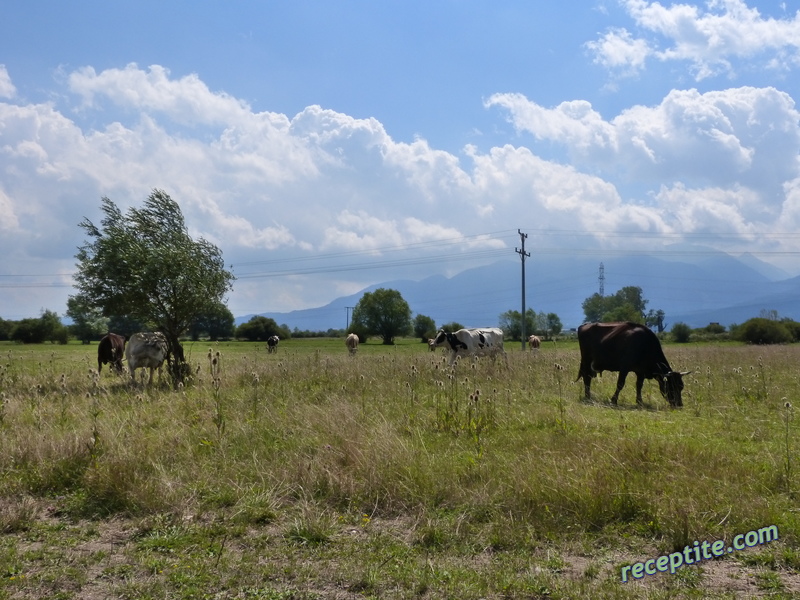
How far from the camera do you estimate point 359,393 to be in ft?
41.7

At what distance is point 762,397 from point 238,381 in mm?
12617

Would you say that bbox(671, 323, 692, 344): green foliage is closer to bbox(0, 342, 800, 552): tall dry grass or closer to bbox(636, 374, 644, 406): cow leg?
bbox(636, 374, 644, 406): cow leg

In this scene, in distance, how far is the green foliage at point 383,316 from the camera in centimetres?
9975

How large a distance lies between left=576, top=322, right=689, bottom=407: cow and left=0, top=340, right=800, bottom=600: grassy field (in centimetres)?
323

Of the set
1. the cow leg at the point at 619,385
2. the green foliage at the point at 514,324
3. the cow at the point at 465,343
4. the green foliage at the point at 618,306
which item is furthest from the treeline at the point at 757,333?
the cow leg at the point at 619,385

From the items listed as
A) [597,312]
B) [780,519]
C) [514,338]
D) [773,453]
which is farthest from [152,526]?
[597,312]

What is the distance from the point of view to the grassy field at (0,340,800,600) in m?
4.71

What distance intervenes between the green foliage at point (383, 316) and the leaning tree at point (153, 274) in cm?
7860

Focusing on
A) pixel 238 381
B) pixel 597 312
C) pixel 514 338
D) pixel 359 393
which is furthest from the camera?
pixel 597 312

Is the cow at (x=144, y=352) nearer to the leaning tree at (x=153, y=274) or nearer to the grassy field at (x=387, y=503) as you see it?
the leaning tree at (x=153, y=274)

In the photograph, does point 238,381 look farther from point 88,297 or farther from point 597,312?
point 597,312

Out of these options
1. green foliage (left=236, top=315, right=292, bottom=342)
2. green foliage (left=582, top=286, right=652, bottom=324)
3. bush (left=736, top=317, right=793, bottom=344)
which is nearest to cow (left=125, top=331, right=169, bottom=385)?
bush (left=736, top=317, right=793, bottom=344)

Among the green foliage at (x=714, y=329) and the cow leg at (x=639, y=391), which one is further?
the green foliage at (x=714, y=329)

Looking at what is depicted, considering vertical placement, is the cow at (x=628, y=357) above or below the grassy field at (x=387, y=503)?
above
